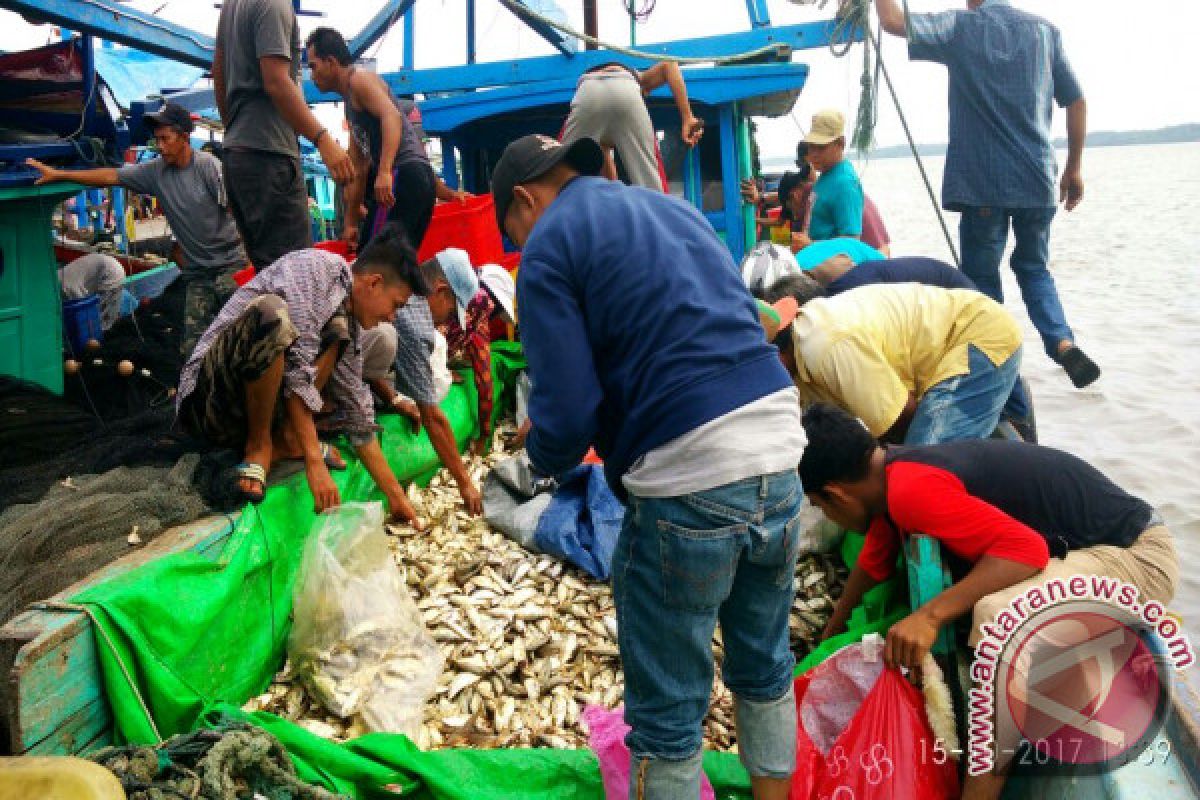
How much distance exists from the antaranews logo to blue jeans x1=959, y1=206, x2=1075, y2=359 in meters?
2.62

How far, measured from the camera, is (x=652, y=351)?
1766mm

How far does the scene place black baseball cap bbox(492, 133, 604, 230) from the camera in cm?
196

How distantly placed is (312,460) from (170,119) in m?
3.57

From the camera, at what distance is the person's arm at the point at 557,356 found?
5.70ft

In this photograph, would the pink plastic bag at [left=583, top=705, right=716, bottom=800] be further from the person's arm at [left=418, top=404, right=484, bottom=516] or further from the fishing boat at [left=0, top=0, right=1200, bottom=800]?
the person's arm at [left=418, top=404, right=484, bottom=516]

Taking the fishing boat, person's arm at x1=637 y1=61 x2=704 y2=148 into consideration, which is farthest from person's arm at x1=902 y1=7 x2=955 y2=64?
person's arm at x1=637 y1=61 x2=704 y2=148

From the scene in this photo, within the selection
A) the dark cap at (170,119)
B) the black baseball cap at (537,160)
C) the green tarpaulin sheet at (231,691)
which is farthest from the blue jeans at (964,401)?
the dark cap at (170,119)

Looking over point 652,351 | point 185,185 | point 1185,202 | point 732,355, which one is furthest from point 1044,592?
point 1185,202

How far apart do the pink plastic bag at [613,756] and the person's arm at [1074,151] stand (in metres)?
4.01

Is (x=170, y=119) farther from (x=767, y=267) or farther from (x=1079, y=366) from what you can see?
(x=1079, y=366)

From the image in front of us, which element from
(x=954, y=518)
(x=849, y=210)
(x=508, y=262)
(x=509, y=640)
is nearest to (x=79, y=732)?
(x=509, y=640)

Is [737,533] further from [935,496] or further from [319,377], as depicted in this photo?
[319,377]

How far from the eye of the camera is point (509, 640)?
Answer: 305cm

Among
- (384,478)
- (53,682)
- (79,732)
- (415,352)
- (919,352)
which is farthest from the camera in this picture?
(415,352)
